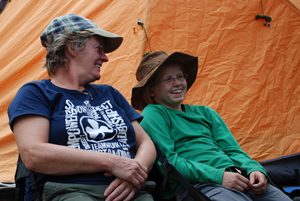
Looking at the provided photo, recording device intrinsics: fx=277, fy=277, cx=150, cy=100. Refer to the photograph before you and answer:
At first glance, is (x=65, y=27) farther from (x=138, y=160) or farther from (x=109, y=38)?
(x=138, y=160)

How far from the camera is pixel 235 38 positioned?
8.20 ft

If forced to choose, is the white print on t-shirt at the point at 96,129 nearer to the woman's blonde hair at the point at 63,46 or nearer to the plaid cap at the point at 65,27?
the woman's blonde hair at the point at 63,46

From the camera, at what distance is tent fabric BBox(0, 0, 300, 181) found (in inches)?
91.0

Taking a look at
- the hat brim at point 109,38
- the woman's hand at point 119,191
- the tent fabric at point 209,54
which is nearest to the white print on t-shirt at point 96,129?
the woman's hand at point 119,191

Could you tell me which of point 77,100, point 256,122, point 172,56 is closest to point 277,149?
point 256,122

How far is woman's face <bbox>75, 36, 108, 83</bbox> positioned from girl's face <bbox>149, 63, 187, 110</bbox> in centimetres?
45

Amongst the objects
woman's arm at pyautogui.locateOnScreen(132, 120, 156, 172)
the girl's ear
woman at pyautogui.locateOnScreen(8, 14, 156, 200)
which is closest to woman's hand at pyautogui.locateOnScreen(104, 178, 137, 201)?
woman at pyautogui.locateOnScreen(8, 14, 156, 200)

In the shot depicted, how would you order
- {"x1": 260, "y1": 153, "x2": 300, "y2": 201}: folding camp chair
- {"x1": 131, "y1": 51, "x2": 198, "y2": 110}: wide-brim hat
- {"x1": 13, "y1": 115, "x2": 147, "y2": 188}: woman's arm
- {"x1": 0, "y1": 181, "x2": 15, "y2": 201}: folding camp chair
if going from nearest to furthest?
{"x1": 13, "y1": 115, "x2": 147, "y2": 188}: woman's arm → {"x1": 0, "y1": 181, "x2": 15, "y2": 201}: folding camp chair → {"x1": 131, "y1": 51, "x2": 198, "y2": 110}: wide-brim hat → {"x1": 260, "y1": 153, "x2": 300, "y2": 201}: folding camp chair

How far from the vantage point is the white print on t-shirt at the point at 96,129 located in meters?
1.14

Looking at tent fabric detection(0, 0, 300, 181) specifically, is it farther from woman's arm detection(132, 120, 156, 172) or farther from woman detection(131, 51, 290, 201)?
woman's arm detection(132, 120, 156, 172)

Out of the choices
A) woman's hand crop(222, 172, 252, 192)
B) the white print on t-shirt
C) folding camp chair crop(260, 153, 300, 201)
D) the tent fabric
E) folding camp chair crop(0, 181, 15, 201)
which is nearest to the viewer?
the white print on t-shirt

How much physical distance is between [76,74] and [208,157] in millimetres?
802

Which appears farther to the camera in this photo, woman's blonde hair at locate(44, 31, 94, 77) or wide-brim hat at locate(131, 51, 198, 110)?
wide-brim hat at locate(131, 51, 198, 110)

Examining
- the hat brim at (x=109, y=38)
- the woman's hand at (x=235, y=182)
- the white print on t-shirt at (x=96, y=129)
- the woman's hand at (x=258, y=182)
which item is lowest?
the woman's hand at (x=258, y=182)
